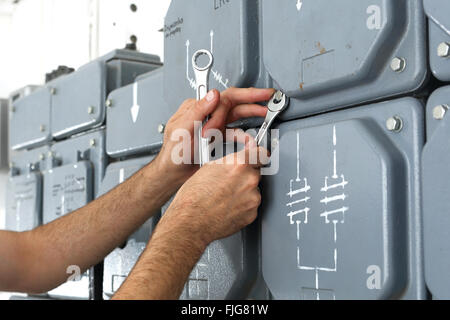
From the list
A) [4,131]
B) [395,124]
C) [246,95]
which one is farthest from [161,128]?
[4,131]

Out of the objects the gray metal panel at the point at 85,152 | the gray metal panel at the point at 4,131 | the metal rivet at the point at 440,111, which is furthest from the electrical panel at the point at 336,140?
the gray metal panel at the point at 4,131

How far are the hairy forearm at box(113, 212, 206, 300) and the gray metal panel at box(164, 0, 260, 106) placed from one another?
370mm

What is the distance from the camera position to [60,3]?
12.0 ft

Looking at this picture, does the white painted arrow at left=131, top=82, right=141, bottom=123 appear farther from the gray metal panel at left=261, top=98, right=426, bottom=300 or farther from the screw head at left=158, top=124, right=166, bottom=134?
the gray metal panel at left=261, top=98, right=426, bottom=300

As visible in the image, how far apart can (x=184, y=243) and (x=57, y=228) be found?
69 cm

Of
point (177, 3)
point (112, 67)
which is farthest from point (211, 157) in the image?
point (112, 67)

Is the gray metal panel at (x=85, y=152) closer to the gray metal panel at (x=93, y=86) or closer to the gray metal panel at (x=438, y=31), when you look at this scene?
the gray metal panel at (x=93, y=86)

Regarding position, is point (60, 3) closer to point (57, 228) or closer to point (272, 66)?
point (57, 228)

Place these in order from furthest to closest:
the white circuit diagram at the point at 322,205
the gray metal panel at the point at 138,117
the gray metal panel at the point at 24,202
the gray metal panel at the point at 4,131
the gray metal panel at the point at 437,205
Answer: the gray metal panel at the point at 4,131 → the gray metal panel at the point at 24,202 → the gray metal panel at the point at 138,117 → the white circuit diagram at the point at 322,205 → the gray metal panel at the point at 437,205

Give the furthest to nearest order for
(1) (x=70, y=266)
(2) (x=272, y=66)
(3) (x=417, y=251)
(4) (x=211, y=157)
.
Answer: (1) (x=70, y=266) < (4) (x=211, y=157) < (2) (x=272, y=66) < (3) (x=417, y=251)

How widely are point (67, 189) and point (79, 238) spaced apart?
649mm

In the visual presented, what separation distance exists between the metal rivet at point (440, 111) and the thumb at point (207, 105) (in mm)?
448

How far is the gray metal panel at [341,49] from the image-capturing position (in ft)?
3.28

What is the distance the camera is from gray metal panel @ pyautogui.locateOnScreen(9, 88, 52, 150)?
251 cm
